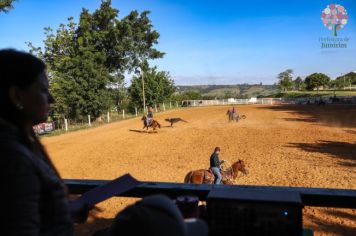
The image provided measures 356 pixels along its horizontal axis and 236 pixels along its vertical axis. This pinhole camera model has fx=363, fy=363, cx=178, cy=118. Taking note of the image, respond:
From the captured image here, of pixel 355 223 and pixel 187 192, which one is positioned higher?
pixel 187 192

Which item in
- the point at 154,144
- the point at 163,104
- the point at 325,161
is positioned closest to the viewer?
the point at 325,161

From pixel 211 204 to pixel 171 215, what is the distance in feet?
2.00

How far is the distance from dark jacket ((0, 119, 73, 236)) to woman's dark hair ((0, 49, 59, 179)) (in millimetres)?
42

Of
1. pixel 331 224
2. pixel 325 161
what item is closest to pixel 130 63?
pixel 325 161

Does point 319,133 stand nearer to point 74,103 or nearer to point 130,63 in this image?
point 74,103

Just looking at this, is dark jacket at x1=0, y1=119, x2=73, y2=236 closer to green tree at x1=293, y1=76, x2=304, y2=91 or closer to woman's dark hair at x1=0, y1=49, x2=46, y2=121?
woman's dark hair at x1=0, y1=49, x2=46, y2=121

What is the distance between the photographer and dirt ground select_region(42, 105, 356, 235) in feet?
28.8

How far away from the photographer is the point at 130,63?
5166 cm

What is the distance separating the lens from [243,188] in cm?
188

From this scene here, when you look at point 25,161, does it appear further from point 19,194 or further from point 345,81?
point 345,81

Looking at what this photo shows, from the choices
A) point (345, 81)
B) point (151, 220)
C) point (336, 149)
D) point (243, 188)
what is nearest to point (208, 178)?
point (243, 188)

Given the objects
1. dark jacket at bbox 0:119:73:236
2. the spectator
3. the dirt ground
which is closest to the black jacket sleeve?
dark jacket at bbox 0:119:73:236

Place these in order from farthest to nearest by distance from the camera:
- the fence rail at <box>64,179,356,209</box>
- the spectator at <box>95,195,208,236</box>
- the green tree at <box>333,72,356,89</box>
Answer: the green tree at <box>333,72,356,89</box>, the fence rail at <box>64,179,356,209</box>, the spectator at <box>95,195,208,236</box>

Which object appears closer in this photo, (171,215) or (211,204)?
(171,215)
